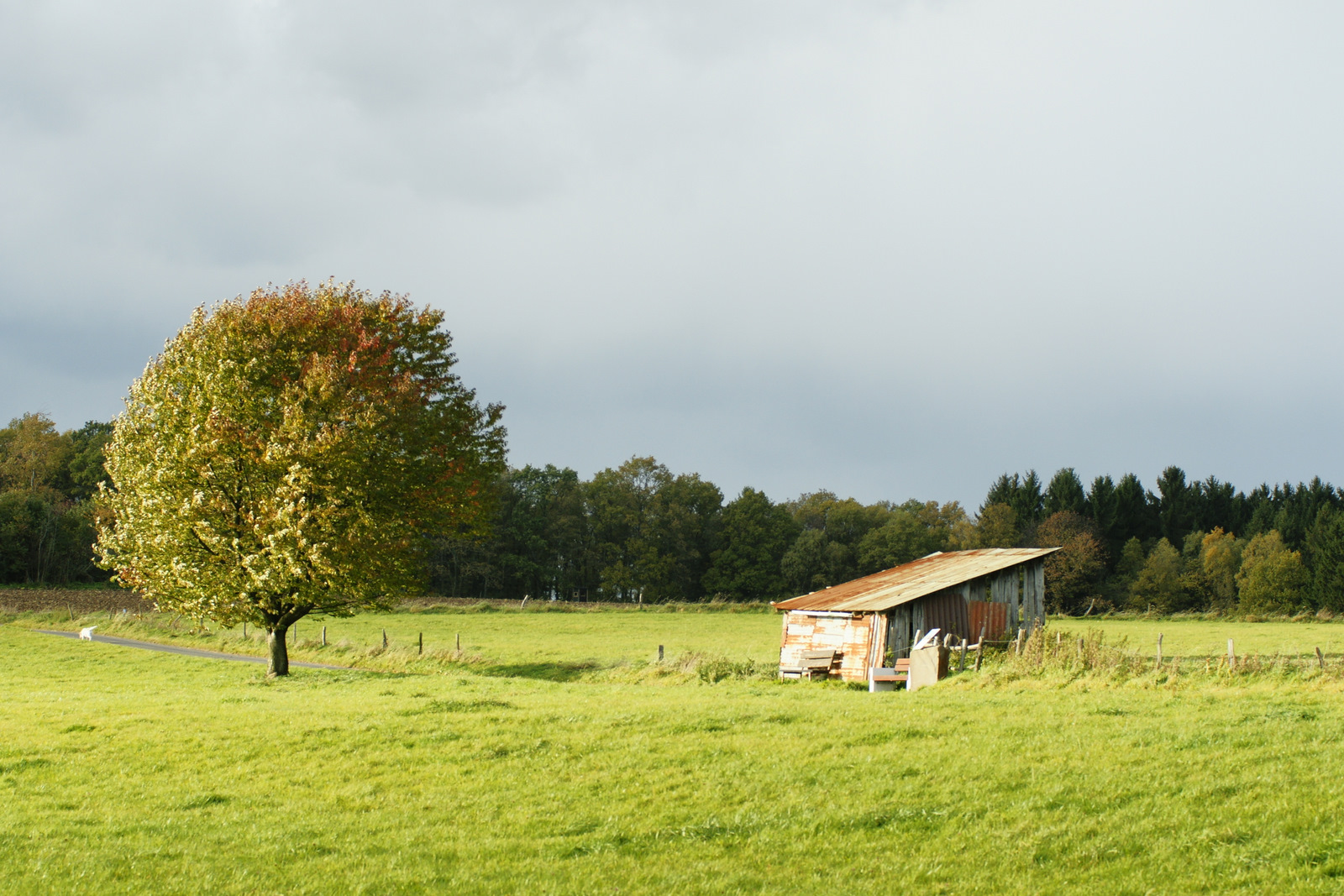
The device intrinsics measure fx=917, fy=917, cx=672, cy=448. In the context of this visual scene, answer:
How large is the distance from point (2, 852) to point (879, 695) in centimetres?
1664

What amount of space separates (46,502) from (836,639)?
9540 centimetres

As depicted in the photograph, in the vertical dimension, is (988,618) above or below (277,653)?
above

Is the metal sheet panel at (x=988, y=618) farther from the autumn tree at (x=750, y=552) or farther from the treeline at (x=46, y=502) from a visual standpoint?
the treeline at (x=46, y=502)

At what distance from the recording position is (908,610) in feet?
105

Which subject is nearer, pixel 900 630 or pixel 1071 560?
pixel 900 630

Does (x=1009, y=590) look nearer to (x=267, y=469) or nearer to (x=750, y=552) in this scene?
(x=267, y=469)

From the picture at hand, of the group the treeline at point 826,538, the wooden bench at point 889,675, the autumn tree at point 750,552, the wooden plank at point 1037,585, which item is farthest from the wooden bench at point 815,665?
the autumn tree at point 750,552

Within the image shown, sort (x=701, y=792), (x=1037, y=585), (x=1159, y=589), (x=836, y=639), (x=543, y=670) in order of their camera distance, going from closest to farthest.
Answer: (x=701, y=792) → (x=836, y=639) → (x=543, y=670) → (x=1037, y=585) → (x=1159, y=589)

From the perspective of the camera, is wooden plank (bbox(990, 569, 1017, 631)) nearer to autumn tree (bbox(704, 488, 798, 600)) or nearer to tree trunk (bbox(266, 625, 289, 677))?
tree trunk (bbox(266, 625, 289, 677))

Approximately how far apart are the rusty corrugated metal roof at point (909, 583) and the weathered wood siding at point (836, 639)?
1.45ft

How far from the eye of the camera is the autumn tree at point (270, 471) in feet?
95.3

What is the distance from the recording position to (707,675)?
29.2 m

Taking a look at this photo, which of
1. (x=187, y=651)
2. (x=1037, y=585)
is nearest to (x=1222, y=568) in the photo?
(x=1037, y=585)

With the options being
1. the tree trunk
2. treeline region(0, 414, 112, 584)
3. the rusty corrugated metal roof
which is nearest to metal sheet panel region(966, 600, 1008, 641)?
the rusty corrugated metal roof
